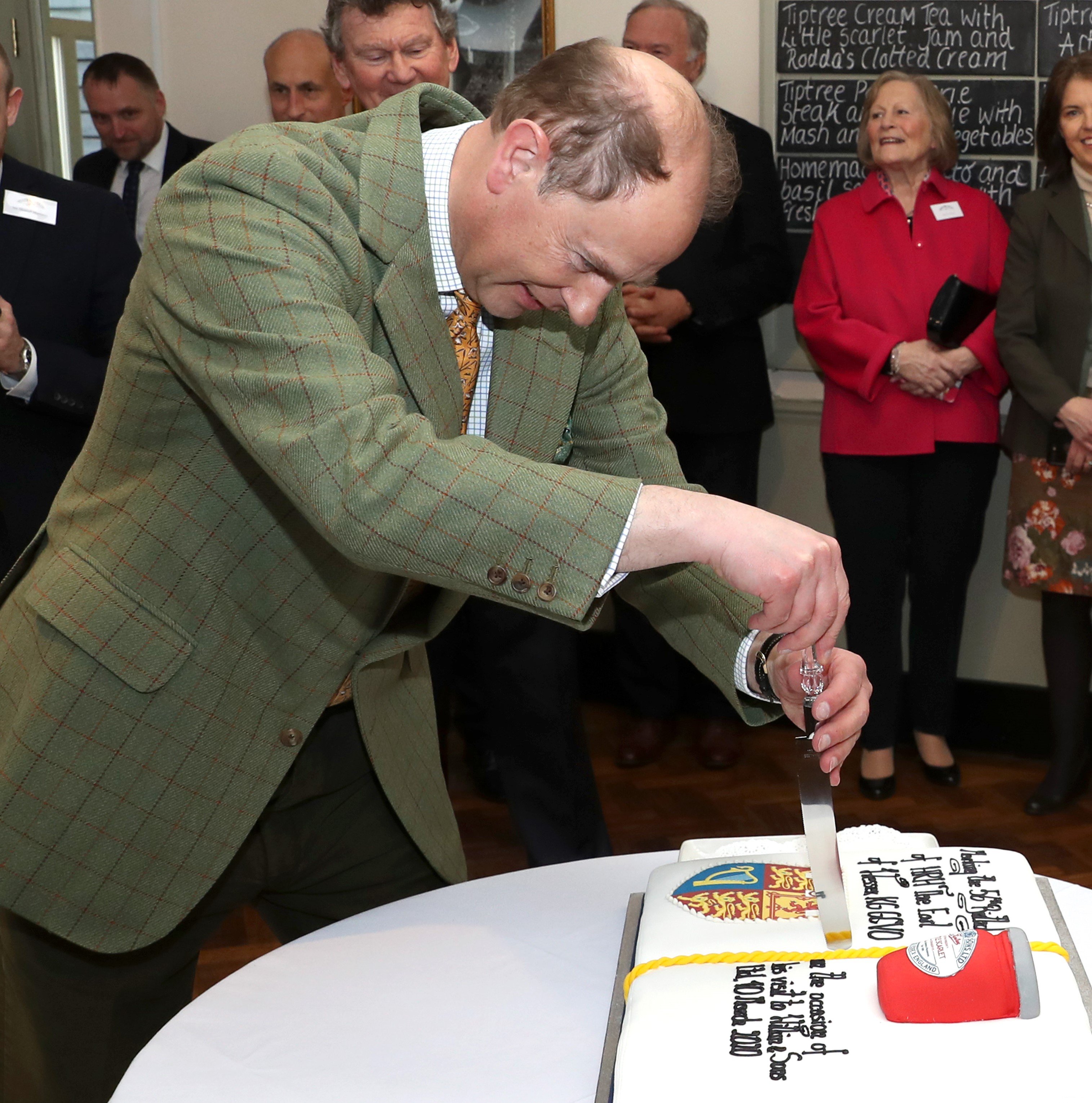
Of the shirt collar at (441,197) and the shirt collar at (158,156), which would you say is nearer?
the shirt collar at (441,197)

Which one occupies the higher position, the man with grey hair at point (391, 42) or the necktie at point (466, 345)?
the man with grey hair at point (391, 42)

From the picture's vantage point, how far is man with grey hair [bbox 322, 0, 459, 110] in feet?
9.89

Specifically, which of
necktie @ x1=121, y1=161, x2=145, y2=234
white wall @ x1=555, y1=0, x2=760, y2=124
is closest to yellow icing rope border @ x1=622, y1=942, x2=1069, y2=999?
white wall @ x1=555, y1=0, x2=760, y2=124

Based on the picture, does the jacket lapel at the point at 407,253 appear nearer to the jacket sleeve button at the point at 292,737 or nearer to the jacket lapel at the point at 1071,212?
the jacket sleeve button at the point at 292,737

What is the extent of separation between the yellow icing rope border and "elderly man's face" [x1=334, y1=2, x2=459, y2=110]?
92.8 inches

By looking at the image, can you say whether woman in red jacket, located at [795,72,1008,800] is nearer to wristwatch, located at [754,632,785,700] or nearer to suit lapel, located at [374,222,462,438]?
wristwatch, located at [754,632,785,700]

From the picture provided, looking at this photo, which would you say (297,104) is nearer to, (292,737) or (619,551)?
(292,737)

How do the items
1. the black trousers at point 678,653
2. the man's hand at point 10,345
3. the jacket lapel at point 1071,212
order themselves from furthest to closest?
the black trousers at point 678,653, the jacket lapel at point 1071,212, the man's hand at point 10,345

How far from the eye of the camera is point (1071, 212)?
3.46m

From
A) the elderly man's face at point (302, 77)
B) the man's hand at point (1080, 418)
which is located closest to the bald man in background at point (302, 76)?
the elderly man's face at point (302, 77)

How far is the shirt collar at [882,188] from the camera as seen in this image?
12.1 feet

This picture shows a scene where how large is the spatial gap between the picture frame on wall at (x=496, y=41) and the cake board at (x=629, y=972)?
374cm

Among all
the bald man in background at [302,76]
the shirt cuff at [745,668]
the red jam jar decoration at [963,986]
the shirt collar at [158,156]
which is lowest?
the red jam jar decoration at [963,986]

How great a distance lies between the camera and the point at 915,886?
125 centimetres
